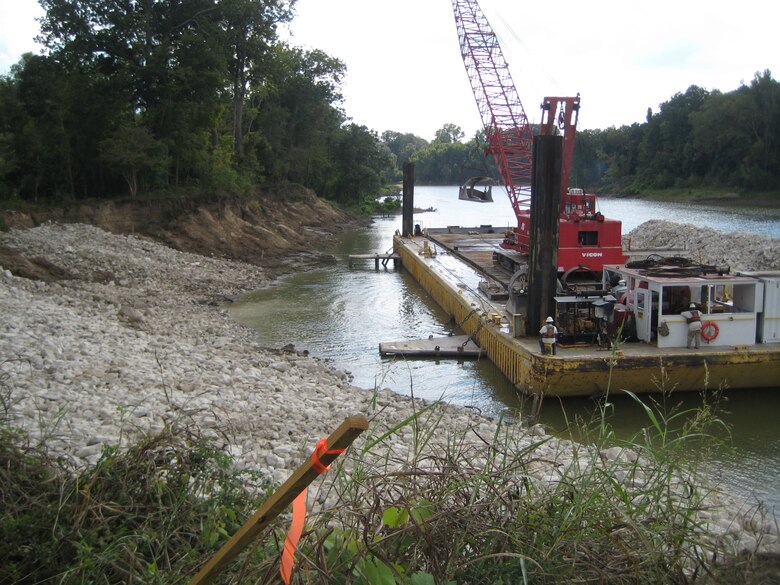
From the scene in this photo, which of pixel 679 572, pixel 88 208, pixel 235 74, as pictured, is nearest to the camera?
pixel 679 572

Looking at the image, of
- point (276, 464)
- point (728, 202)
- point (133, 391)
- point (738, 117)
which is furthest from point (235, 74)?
point (738, 117)

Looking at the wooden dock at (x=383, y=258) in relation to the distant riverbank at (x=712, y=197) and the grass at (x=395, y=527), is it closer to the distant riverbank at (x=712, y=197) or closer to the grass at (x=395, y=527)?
the grass at (x=395, y=527)

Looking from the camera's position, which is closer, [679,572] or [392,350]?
[679,572]

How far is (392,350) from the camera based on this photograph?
14.5m

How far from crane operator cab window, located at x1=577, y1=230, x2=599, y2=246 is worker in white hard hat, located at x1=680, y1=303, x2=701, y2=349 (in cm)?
649

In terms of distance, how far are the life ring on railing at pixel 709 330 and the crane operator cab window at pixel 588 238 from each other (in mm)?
6620

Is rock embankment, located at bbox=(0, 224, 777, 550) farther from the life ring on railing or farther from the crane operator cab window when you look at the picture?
the crane operator cab window

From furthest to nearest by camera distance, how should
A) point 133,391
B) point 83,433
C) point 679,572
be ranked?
point 133,391, point 83,433, point 679,572

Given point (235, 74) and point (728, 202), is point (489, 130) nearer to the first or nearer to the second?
point (235, 74)

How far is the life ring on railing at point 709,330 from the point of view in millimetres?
11336

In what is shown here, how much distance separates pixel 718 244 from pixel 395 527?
2828 centimetres

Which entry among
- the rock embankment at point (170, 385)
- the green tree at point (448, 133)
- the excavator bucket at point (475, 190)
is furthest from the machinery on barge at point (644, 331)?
the green tree at point (448, 133)

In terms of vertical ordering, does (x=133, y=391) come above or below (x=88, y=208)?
below

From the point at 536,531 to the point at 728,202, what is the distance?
241ft
